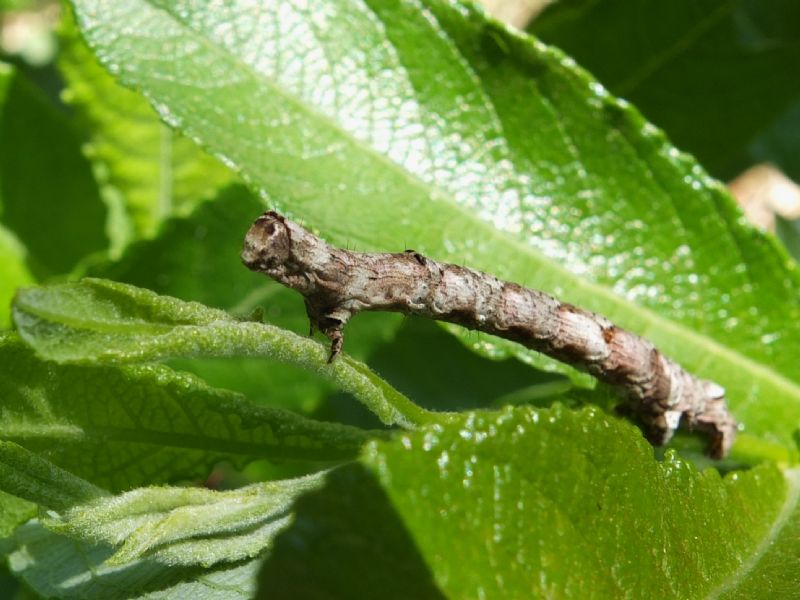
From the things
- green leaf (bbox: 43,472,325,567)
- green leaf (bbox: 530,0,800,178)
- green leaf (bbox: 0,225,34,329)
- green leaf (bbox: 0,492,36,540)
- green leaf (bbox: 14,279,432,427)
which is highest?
green leaf (bbox: 530,0,800,178)

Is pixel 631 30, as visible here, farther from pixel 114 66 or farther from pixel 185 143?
pixel 114 66

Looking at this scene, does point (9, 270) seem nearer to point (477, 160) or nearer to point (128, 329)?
point (477, 160)

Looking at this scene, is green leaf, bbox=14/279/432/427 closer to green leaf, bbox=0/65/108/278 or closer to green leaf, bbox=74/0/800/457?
green leaf, bbox=74/0/800/457

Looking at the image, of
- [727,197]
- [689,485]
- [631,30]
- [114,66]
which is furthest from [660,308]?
[114,66]

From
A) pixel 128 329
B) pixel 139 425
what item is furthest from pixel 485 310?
pixel 128 329

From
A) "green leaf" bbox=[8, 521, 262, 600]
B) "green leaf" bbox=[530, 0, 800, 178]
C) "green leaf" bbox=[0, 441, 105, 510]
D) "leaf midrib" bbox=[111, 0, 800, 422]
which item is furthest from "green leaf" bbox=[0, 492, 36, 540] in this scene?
"green leaf" bbox=[530, 0, 800, 178]

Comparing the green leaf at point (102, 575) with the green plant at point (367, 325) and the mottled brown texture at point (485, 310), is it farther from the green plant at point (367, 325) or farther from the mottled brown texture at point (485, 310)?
the mottled brown texture at point (485, 310)
